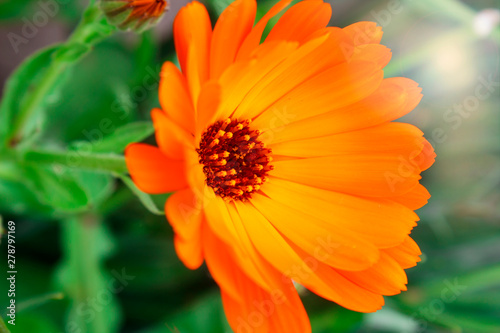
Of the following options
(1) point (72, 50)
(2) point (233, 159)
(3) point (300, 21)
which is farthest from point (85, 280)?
(3) point (300, 21)

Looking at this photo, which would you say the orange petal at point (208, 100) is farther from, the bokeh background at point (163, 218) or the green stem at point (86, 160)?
the bokeh background at point (163, 218)

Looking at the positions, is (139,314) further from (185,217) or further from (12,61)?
(185,217)

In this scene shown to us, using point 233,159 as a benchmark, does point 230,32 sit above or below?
above

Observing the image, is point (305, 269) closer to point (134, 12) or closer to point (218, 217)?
point (218, 217)

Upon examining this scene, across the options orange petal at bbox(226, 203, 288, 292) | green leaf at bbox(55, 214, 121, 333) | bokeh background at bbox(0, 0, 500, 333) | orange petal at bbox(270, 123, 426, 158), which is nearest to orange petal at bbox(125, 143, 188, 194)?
orange petal at bbox(226, 203, 288, 292)

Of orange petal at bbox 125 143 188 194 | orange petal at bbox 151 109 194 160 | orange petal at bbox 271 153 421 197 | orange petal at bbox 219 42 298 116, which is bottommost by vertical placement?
orange petal at bbox 271 153 421 197

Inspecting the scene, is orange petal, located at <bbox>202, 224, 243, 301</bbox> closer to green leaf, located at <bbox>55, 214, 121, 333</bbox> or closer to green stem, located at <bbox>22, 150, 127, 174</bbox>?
green stem, located at <bbox>22, 150, 127, 174</bbox>
